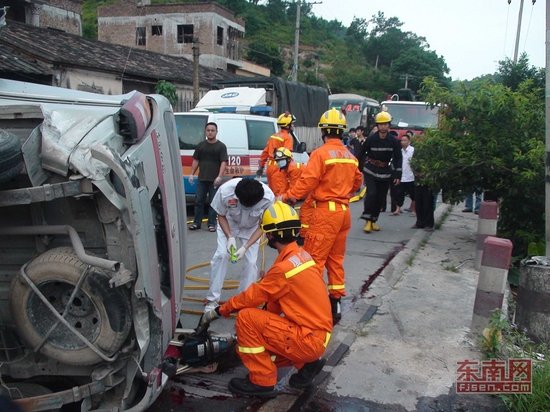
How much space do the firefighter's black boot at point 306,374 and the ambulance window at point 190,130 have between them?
21.6 ft

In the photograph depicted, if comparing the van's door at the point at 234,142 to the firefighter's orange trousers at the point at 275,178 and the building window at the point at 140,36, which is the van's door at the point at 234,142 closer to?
the firefighter's orange trousers at the point at 275,178

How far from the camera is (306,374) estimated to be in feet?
12.3

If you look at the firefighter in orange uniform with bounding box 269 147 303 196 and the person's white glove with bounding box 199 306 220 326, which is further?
the firefighter in orange uniform with bounding box 269 147 303 196

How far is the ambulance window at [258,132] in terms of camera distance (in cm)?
1036

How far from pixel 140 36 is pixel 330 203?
40.2 m

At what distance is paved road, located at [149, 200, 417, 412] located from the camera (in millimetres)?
3621

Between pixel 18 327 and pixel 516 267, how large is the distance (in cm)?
656

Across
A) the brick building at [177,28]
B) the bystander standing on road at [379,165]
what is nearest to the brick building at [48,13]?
the brick building at [177,28]

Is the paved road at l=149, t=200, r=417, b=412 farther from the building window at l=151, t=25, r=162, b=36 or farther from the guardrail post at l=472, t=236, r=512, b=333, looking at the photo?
the building window at l=151, t=25, r=162, b=36

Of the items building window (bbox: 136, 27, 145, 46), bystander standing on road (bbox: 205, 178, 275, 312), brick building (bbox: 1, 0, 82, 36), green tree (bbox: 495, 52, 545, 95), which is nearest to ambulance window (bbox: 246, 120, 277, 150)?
green tree (bbox: 495, 52, 545, 95)

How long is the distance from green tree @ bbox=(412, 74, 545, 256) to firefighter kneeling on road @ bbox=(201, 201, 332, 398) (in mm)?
4626

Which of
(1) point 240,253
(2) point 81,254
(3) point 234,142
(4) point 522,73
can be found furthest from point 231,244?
(4) point 522,73

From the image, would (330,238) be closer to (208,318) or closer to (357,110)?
(208,318)

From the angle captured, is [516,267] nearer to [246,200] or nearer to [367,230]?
[367,230]
